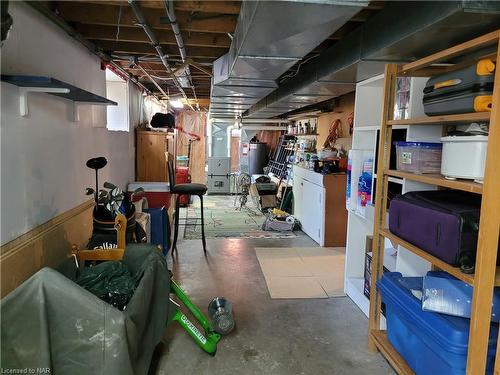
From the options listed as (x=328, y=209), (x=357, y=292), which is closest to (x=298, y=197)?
(x=328, y=209)

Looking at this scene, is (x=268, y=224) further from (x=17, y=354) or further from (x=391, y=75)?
(x=17, y=354)

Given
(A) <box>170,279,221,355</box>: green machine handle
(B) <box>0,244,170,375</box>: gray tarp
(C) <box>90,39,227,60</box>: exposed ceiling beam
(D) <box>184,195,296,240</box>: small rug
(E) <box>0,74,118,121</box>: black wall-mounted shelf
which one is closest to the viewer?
(B) <box>0,244,170,375</box>: gray tarp

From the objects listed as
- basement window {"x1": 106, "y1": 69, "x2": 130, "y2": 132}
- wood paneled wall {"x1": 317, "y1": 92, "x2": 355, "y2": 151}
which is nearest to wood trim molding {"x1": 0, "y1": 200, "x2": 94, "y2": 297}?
basement window {"x1": 106, "y1": 69, "x2": 130, "y2": 132}

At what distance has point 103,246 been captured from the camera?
2.53 metres

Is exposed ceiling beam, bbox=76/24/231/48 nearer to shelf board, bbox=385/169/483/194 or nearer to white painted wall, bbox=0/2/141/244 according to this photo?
white painted wall, bbox=0/2/141/244

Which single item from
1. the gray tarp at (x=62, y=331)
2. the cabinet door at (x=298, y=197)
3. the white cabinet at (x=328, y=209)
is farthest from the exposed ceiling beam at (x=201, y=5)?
the cabinet door at (x=298, y=197)

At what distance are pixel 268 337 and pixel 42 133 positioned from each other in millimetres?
1998

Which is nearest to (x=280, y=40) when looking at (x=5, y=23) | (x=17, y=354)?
(x=5, y=23)

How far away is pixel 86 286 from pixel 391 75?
2.16m

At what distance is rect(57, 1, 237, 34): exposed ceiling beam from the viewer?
2472 mm

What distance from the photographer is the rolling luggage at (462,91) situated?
59.2 inches

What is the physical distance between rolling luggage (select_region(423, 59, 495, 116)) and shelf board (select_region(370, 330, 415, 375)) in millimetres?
1382

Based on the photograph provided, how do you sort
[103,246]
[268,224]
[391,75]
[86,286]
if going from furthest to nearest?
[268,224] → [103,246] → [391,75] → [86,286]

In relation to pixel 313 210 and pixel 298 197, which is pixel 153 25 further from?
pixel 298 197
